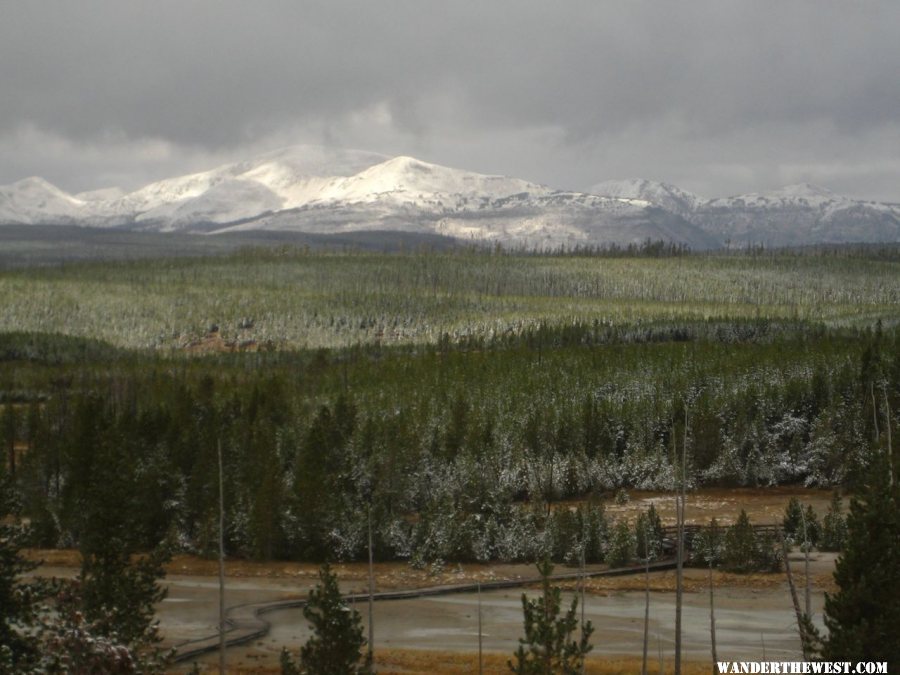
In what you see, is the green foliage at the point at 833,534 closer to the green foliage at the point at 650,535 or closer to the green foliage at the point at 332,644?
the green foliage at the point at 650,535

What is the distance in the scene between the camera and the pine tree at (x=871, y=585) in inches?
1537

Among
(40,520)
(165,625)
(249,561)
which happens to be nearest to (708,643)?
(165,625)

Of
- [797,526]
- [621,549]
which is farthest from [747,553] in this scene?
[621,549]

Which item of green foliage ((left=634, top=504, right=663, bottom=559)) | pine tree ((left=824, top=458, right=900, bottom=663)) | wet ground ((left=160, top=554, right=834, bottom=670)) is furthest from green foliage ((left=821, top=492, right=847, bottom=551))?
pine tree ((left=824, top=458, right=900, bottom=663))

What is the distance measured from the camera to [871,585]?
130 ft

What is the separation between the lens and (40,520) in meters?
102

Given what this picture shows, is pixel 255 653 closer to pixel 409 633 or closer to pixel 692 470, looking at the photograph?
pixel 409 633

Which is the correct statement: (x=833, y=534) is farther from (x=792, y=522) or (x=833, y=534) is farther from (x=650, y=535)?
(x=650, y=535)

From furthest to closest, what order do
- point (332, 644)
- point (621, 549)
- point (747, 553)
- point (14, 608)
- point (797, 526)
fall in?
point (797, 526) < point (621, 549) < point (747, 553) < point (14, 608) < point (332, 644)

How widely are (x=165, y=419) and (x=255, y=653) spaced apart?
60699mm

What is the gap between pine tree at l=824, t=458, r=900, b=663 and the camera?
39031 millimetres

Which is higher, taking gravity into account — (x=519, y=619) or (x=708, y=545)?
(x=708, y=545)

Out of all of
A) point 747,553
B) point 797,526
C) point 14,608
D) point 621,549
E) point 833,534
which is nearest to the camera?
point 14,608

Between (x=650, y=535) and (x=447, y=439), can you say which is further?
(x=447, y=439)
